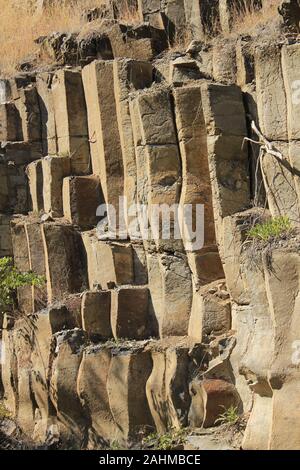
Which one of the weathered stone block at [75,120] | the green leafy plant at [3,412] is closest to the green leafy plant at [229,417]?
the green leafy plant at [3,412]

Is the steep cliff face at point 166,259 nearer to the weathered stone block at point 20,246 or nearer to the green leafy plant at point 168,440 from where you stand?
the weathered stone block at point 20,246

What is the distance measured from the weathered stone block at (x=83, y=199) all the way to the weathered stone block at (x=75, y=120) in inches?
17.7

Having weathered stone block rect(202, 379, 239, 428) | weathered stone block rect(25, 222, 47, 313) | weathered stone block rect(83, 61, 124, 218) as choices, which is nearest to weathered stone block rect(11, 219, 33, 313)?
weathered stone block rect(25, 222, 47, 313)

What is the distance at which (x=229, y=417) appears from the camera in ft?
30.5

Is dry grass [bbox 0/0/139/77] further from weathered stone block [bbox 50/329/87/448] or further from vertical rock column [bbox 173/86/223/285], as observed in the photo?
weathered stone block [bbox 50/329/87/448]

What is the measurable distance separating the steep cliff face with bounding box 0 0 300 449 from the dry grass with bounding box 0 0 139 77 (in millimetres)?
2277

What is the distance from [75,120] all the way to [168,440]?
4.92m

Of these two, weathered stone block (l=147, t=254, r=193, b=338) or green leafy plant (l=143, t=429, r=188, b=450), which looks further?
weathered stone block (l=147, t=254, r=193, b=338)

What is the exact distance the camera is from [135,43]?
12336 mm

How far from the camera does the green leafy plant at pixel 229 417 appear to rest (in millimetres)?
9230

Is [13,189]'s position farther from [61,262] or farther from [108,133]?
[108,133]

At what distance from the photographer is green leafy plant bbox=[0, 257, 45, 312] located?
11.5 m
